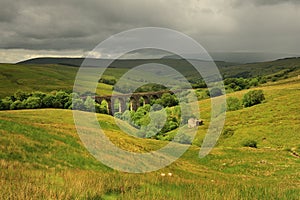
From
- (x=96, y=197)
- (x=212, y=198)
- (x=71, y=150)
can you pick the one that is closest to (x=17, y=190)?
(x=96, y=197)

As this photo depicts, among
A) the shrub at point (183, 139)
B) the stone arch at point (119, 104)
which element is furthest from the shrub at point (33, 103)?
the shrub at point (183, 139)

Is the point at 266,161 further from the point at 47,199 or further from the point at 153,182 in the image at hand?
the point at 47,199

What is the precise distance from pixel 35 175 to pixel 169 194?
13.6 ft

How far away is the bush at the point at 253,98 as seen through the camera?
132 meters

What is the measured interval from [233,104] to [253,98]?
30.0 feet

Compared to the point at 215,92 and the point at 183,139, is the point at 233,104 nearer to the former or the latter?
the point at 215,92

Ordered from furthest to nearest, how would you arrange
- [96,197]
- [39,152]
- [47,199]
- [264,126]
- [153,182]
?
[264,126] → [39,152] → [153,182] → [96,197] → [47,199]

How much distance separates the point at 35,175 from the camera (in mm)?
9133

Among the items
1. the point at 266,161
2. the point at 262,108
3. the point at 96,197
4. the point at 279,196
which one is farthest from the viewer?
the point at 262,108

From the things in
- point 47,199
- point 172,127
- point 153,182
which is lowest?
point 172,127

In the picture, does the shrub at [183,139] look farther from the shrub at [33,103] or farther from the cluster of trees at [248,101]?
the shrub at [33,103]

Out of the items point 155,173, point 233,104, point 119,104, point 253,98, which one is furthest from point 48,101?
point 155,173

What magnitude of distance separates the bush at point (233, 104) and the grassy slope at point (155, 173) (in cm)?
1614

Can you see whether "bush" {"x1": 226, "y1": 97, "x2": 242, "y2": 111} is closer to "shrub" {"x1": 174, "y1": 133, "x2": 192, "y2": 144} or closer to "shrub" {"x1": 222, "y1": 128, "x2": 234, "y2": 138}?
"shrub" {"x1": 222, "y1": 128, "x2": 234, "y2": 138}
